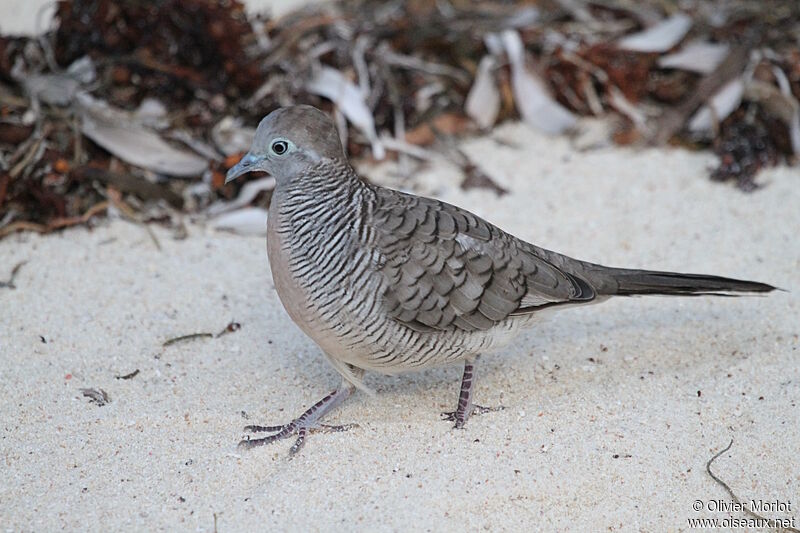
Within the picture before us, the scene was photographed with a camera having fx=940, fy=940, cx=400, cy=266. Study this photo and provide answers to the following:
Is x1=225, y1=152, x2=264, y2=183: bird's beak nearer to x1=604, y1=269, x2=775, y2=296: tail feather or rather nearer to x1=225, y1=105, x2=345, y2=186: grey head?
x1=225, y1=105, x2=345, y2=186: grey head

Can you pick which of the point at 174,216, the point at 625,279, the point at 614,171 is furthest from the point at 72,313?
the point at 614,171

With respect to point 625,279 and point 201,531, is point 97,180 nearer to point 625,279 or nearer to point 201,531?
point 201,531

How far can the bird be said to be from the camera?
4.06 metres

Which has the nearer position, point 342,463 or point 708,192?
point 342,463

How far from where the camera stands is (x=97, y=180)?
20.0ft

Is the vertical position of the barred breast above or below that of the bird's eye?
below

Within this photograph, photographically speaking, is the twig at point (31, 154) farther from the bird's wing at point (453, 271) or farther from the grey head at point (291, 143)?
the bird's wing at point (453, 271)

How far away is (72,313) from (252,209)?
145 cm

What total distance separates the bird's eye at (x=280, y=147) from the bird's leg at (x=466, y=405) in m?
1.34

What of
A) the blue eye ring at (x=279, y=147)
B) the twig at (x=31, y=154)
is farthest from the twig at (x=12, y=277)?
the blue eye ring at (x=279, y=147)

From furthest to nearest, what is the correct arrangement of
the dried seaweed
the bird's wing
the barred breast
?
the dried seaweed < the bird's wing < the barred breast

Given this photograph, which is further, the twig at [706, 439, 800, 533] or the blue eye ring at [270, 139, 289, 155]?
the blue eye ring at [270, 139, 289, 155]

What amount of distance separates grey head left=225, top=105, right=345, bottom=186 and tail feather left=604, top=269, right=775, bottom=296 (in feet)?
5.20

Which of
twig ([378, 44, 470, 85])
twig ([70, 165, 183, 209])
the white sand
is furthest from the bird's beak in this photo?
twig ([378, 44, 470, 85])
